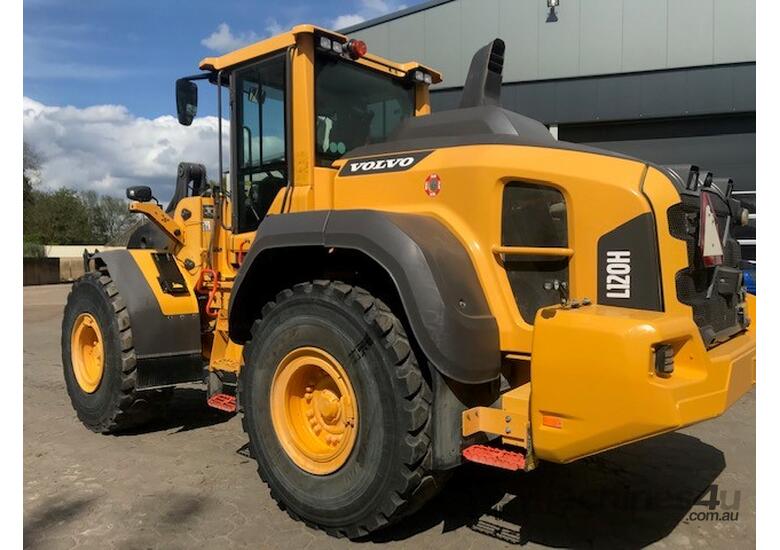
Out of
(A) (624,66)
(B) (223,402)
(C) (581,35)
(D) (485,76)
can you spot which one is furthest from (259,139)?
(A) (624,66)

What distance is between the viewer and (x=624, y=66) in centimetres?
1107

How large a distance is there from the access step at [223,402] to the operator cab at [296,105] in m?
1.21

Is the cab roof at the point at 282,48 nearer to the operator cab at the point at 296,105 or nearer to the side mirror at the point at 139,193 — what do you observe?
the operator cab at the point at 296,105

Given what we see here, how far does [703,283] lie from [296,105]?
102 inches

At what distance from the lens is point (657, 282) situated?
279 centimetres

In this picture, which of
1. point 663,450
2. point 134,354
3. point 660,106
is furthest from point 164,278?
point 660,106

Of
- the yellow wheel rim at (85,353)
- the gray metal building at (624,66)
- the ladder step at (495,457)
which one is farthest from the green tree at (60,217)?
the ladder step at (495,457)

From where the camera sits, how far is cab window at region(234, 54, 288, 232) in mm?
4254

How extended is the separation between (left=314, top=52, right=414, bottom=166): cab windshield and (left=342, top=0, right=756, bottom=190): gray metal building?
762 centimetres

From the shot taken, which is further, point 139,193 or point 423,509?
point 139,193

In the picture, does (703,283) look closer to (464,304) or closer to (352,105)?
(464,304)

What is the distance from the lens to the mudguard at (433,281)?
2.78m

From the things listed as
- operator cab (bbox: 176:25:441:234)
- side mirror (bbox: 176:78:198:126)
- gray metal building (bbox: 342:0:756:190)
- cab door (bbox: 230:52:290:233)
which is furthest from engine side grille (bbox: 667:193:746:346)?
gray metal building (bbox: 342:0:756:190)

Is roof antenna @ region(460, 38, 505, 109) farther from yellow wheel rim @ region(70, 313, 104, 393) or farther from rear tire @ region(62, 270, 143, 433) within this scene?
yellow wheel rim @ region(70, 313, 104, 393)
